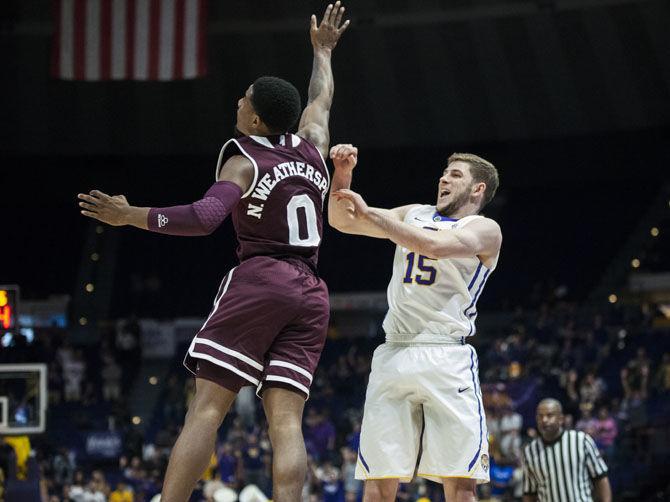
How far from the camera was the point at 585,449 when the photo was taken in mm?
8430

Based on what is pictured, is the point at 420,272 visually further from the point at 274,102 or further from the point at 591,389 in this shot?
the point at 591,389

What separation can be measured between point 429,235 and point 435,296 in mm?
507

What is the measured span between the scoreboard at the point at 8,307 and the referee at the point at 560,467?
14.1ft

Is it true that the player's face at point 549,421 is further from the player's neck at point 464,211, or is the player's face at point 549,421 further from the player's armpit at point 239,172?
the player's armpit at point 239,172

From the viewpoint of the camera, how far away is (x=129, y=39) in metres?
18.9

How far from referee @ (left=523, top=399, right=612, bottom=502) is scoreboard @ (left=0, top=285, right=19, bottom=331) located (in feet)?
14.1

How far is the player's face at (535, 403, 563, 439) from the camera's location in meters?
8.52

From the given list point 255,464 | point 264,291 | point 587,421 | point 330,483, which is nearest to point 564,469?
point 264,291

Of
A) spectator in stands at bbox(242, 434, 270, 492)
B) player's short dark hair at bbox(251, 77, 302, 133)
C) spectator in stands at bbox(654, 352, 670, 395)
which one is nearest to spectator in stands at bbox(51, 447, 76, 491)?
spectator in stands at bbox(242, 434, 270, 492)


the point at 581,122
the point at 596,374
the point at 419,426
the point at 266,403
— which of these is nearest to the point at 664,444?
the point at 596,374

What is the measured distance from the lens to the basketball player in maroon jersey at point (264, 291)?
14.0ft

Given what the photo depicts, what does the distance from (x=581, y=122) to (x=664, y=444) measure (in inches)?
363

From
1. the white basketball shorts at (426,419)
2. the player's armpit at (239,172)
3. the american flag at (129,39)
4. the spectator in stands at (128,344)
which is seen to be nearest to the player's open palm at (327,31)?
the player's armpit at (239,172)

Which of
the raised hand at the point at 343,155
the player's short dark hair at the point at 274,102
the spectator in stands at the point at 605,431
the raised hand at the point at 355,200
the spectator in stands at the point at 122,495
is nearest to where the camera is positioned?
the player's short dark hair at the point at 274,102
